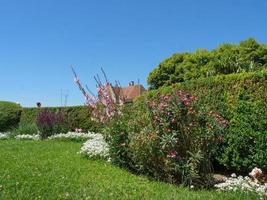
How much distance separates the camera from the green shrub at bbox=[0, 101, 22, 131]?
87.1ft

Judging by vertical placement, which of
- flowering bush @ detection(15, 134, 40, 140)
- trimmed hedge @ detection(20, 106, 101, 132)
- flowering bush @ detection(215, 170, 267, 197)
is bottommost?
flowering bush @ detection(215, 170, 267, 197)

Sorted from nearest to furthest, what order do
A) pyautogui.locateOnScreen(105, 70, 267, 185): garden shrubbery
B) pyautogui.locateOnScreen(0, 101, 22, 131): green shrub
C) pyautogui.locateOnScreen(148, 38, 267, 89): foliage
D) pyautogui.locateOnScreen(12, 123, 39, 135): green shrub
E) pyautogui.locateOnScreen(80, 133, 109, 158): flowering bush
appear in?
1. pyautogui.locateOnScreen(105, 70, 267, 185): garden shrubbery
2. pyautogui.locateOnScreen(80, 133, 109, 158): flowering bush
3. pyautogui.locateOnScreen(12, 123, 39, 135): green shrub
4. pyautogui.locateOnScreen(0, 101, 22, 131): green shrub
5. pyautogui.locateOnScreen(148, 38, 267, 89): foliage

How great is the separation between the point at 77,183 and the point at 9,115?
64.8 ft

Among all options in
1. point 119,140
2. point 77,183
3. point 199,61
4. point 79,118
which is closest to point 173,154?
point 77,183

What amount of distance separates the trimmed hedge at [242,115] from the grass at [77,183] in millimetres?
2056

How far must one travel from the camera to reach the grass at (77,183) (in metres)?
7.03

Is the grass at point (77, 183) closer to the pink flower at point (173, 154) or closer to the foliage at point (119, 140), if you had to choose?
the foliage at point (119, 140)

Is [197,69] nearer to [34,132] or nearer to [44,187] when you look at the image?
[34,132]

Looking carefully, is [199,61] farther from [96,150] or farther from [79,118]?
[96,150]

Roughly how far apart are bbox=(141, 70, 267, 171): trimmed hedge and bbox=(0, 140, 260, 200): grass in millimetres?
2056

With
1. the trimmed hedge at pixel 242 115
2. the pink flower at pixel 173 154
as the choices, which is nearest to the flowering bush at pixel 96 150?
the trimmed hedge at pixel 242 115

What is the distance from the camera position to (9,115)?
87.8 feet

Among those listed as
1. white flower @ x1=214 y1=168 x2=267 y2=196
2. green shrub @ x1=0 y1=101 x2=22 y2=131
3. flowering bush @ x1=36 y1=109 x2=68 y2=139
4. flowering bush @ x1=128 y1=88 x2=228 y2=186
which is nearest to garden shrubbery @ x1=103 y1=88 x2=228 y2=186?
flowering bush @ x1=128 y1=88 x2=228 y2=186

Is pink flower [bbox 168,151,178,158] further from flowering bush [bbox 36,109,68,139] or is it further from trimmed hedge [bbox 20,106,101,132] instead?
trimmed hedge [bbox 20,106,101,132]
